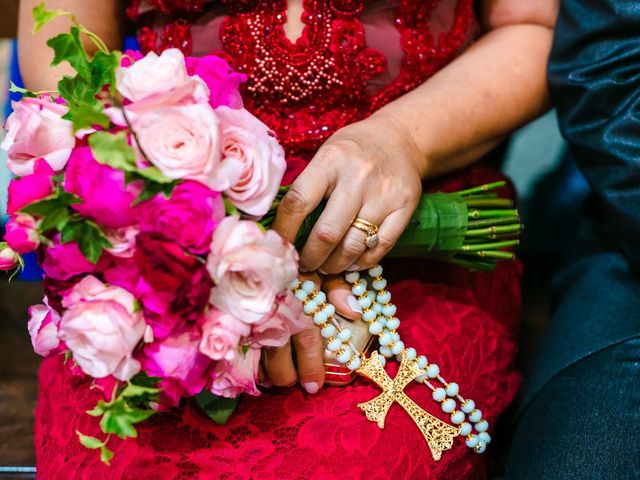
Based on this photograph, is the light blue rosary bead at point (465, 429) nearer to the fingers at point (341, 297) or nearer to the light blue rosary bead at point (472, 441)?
the light blue rosary bead at point (472, 441)

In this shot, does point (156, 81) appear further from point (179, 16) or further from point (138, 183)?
point (179, 16)

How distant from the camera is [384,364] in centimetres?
78

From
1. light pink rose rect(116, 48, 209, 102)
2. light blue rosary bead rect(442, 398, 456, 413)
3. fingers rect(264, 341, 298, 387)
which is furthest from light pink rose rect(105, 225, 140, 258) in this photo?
light blue rosary bead rect(442, 398, 456, 413)

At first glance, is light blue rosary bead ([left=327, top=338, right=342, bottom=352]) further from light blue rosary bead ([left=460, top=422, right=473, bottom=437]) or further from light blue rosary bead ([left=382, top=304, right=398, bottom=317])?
light blue rosary bead ([left=460, top=422, right=473, bottom=437])

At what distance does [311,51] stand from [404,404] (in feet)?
1.48

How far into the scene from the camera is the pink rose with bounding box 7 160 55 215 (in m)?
0.57

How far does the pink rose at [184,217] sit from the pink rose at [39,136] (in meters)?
0.11

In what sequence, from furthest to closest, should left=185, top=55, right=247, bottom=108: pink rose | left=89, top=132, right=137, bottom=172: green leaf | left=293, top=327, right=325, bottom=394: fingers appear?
left=293, top=327, right=325, bottom=394: fingers
left=185, top=55, right=247, bottom=108: pink rose
left=89, top=132, right=137, bottom=172: green leaf

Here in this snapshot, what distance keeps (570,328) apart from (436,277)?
0.72ft

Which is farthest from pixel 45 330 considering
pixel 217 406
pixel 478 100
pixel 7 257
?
pixel 478 100

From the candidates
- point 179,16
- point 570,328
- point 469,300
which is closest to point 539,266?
point 570,328

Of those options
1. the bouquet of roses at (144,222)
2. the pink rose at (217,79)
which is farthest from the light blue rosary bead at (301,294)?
the pink rose at (217,79)

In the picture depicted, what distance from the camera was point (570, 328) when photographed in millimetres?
950

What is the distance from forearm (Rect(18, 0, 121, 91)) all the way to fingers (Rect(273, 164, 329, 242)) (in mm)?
403
